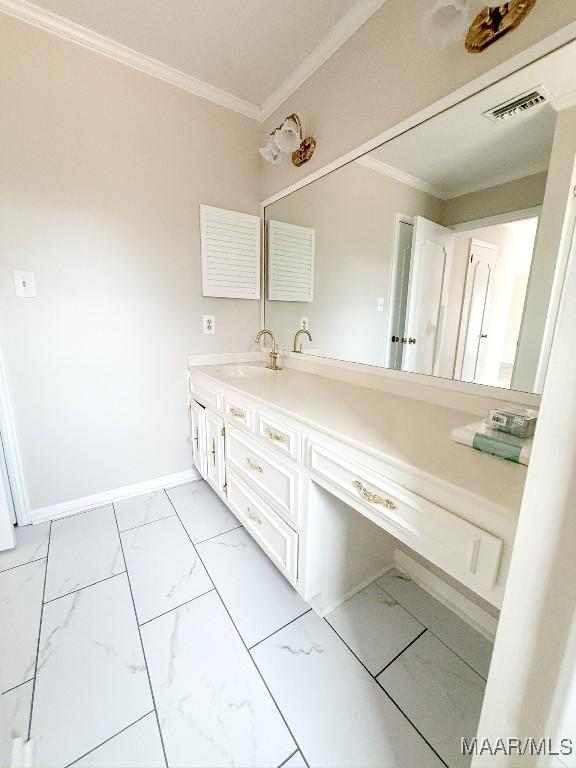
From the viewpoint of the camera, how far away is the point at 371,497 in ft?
2.62

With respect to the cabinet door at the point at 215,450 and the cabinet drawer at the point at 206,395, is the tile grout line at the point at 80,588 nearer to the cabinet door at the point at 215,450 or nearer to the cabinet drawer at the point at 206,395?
the cabinet door at the point at 215,450

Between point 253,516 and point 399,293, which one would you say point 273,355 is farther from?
point 253,516

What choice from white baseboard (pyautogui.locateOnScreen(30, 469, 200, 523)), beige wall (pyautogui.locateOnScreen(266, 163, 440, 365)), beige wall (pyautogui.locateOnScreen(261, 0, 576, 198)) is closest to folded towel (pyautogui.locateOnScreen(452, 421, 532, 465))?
beige wall (pyautogui.locateOnScreen(266, 163, 440, 365))

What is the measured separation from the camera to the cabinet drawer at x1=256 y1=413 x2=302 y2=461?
3.43 ft

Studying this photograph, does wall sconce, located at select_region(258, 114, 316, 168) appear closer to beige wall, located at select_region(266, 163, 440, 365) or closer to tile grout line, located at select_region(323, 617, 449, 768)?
beige wall, located at select_region(266, 163, 440, 365)

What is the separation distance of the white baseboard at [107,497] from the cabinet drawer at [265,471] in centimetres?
74

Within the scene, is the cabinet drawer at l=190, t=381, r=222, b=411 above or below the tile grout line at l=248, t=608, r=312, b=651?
above

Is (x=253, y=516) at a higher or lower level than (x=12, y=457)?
lower

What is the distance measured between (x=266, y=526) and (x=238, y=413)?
1.65 feet

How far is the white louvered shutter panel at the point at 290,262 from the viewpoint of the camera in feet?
6.04

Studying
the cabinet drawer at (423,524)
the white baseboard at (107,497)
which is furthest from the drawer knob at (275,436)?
the white baseboard at (107,497)

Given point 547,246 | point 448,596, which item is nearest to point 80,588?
point 448,596

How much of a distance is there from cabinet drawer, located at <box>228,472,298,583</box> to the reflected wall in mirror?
32.8 inches

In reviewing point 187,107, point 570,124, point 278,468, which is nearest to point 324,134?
point 187,107
